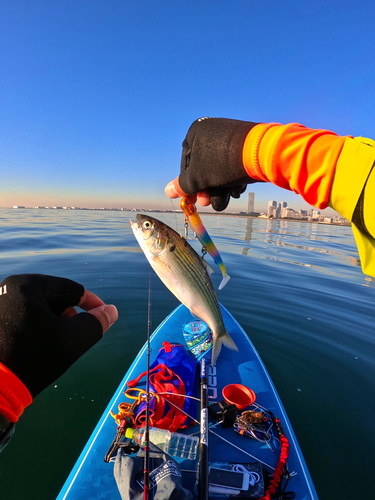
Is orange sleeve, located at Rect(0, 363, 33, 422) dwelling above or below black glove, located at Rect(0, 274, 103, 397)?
below

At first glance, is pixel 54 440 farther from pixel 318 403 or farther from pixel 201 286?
pixel 318 403

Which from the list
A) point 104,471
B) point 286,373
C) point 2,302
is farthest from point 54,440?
point 286,373

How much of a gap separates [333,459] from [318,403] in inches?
41.3

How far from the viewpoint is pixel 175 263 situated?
2.19 m

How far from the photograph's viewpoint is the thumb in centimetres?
198

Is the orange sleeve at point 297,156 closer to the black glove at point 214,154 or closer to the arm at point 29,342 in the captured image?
the black glove at point 214,154

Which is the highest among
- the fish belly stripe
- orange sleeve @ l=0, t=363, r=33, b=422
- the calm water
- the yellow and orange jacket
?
the yellow and orange jacket

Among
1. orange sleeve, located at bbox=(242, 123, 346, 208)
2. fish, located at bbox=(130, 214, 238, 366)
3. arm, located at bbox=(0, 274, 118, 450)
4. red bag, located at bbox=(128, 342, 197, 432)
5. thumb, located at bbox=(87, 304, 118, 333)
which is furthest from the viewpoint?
red bag, located at bbox=(128, 342, 197, 432)

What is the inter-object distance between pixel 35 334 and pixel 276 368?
220 inches

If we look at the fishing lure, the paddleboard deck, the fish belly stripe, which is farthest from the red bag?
the fishing lure

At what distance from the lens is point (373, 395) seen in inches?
191

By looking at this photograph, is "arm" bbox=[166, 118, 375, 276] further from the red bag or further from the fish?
the red bag

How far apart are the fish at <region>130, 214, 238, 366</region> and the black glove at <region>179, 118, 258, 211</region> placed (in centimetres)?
50

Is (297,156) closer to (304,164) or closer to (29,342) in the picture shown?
(304,164)
